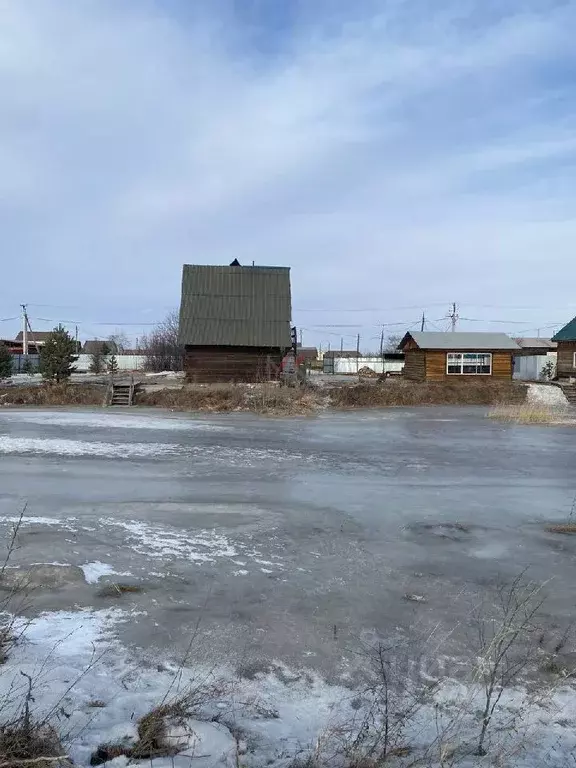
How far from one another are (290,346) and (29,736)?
1162 inches

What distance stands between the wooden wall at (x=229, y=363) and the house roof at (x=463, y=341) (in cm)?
894

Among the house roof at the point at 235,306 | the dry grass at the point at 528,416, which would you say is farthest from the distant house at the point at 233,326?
the dry grass at the point at 528,416

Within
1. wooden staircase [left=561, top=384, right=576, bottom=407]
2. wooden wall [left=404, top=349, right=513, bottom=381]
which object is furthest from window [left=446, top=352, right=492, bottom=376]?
wooden staircase [left=561, top=384, right=576, bottom=407]

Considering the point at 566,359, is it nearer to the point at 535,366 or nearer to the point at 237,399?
the point at 535,366

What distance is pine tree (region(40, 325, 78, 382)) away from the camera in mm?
28547

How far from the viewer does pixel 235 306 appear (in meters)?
32.9

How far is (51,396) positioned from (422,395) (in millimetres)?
16514

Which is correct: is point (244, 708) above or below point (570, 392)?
below

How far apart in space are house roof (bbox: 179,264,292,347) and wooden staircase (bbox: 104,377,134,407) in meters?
6.43

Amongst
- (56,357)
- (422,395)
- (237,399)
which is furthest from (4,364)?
(422,395)

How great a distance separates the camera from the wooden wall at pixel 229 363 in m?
31.6

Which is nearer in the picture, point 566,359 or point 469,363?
point 469,363

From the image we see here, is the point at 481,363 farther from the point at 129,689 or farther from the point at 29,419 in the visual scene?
the point at 129,689

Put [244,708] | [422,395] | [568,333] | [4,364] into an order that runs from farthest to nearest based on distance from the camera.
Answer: [568,333] → [4,364] → [422,395] → [244,708]
